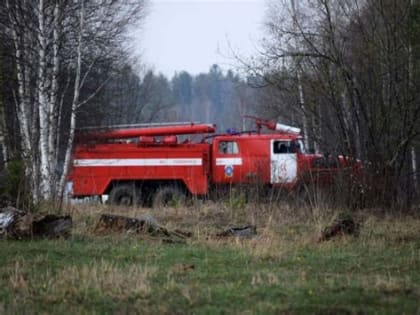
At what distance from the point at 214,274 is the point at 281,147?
1782 cm

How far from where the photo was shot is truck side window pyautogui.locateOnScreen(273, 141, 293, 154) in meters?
26.4

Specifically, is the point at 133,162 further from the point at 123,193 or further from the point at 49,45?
the point at 49,45

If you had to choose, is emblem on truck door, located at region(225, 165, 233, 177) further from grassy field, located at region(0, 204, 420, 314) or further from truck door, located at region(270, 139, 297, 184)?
grassy field, located at region(0, 204, 420, 314)

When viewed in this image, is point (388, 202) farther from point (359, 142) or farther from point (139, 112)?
point (139, 112)

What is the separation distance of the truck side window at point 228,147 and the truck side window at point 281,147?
136 centimetres

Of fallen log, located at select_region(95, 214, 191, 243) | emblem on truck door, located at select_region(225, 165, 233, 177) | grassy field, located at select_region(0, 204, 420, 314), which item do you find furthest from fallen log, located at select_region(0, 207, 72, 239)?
emblem on truck door, located at select_region(225, 165, 233, 177)

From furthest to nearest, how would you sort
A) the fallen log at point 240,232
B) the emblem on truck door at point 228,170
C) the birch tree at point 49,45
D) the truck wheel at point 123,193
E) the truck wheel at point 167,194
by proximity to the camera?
1. the truck wheel at point 123,193
2. the emblem on truck door at point 228,170
3. the truck wheel at point 167,194
4. the birch tree at point 49,45
5. the fallen log at point 240,232

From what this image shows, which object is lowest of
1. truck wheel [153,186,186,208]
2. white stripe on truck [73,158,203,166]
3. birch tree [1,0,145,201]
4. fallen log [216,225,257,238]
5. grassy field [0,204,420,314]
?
grassy field [0,204,420,314]

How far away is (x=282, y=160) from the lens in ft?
85.6

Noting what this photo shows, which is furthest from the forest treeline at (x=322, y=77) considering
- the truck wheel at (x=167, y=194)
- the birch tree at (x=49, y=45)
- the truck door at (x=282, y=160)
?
the truck wheel at (x=167, y=194)

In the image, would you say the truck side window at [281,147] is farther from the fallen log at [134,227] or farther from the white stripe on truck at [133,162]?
the fallen log at [134,227]

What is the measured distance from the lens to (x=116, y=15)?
25672mm

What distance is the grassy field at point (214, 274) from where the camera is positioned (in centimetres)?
703

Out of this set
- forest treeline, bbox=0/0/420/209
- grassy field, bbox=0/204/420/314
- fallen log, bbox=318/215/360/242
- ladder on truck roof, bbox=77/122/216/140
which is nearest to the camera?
grassy field, bbox=0/204/420/314
